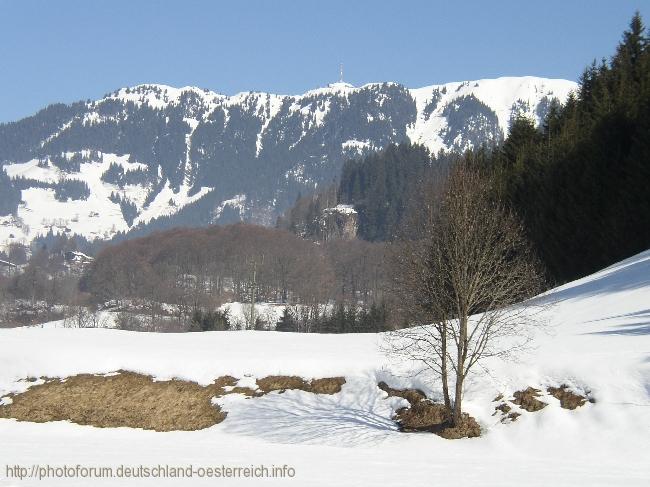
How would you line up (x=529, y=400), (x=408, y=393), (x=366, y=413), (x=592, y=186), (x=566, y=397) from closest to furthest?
(x=566, y=397) → (x=529, y=400) → (x=366, y=413) → (x=408, y=393) → (x=592, y=186)

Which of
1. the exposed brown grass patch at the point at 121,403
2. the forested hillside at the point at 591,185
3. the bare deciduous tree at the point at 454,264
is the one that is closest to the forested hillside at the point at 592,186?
the forested hillside at the point at 591,185

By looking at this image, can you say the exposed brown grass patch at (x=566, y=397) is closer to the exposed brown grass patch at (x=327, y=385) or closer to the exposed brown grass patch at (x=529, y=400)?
the exposed brown grass patch at (x=529, y=400)

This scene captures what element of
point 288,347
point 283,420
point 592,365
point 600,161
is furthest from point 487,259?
point 600,161

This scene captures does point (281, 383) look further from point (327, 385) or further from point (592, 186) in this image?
point (592, 186)

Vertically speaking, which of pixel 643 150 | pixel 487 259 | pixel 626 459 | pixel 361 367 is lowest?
pixel 626 459

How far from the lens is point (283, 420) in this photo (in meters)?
23.0

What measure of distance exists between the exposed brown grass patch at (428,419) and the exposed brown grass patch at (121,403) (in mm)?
6537

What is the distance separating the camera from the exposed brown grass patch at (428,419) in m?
20.5

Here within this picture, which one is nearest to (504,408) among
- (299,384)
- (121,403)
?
(299,384)

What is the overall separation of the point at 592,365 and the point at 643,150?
20.9 meters

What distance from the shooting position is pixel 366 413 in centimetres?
2311

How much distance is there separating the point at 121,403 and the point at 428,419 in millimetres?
11608

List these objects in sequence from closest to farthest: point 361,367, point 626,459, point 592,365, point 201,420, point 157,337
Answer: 1. point 626,459
2. point 592,365
3. point 201,420
4. point 361,367
5. point 157,337

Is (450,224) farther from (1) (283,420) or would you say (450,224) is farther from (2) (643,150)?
(2) (643,150)
